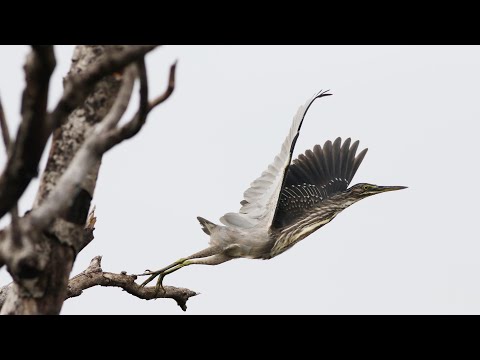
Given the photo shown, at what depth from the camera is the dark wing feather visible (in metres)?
6.28

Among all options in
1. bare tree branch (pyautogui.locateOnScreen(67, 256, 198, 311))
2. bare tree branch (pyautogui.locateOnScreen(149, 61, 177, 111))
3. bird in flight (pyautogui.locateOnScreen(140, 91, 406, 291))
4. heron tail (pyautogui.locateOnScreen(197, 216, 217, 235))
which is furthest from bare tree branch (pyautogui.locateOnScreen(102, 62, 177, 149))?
heron tail (pyautogui.locateOnScreen(197, 216, 217, 235))

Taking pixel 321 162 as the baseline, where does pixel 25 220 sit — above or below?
below

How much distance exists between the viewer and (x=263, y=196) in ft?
18.4

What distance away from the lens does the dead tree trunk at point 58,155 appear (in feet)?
7.39

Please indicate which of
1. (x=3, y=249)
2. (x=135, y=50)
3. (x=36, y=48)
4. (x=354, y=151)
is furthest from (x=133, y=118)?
(x=354, y=151)

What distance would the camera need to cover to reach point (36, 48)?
221cm

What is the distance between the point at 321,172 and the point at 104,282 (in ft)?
7.77

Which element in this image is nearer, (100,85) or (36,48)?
(36,48)

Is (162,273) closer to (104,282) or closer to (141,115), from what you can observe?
(104,282)

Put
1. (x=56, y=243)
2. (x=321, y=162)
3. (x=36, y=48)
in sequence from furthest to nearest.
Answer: (x=321, y=162), (x=56, y=243), (x=36, y=48)

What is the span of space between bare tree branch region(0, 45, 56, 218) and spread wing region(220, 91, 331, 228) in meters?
3.05

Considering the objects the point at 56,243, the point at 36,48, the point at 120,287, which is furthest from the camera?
the point at 120,287

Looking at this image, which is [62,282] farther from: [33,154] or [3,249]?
[33,154]
